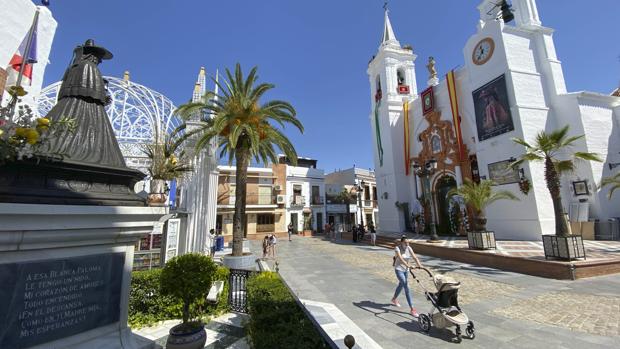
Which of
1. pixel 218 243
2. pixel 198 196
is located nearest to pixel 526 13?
pixel 198 196

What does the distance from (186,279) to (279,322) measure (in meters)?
1.90

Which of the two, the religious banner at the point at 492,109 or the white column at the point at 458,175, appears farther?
the white column at the point at 458,175

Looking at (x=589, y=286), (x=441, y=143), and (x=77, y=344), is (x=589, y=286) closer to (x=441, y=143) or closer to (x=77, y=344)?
(x=77, y=344)

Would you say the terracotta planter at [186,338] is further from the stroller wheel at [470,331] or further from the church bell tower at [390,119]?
the church bell tower at [390,119]

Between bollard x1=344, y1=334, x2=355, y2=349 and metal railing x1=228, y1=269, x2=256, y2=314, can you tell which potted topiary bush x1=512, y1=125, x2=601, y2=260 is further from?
bollard x1=344, y1=334, x2=355, y2=349

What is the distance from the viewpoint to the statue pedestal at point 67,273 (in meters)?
2.13

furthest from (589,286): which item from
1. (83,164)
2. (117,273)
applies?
(83,164)

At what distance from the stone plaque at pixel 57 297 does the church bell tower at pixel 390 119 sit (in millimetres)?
22656

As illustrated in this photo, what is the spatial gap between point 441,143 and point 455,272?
13.5 metres

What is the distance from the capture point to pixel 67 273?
8.19 feet

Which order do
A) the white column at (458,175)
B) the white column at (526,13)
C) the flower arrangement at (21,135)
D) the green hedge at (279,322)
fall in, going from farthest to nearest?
the white column at (458,175) < the white column at (526,13) < the green hedge at (279,322) < the flower arrangement at (21,135)

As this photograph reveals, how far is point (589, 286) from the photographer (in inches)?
291

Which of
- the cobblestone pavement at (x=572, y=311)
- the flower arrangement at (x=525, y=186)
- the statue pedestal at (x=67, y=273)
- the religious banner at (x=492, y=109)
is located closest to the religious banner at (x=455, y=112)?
the religious banner at (x=492, y=109)

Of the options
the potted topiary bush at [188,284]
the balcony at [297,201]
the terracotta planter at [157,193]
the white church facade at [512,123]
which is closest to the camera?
the potted topiary bush at [188,284]
